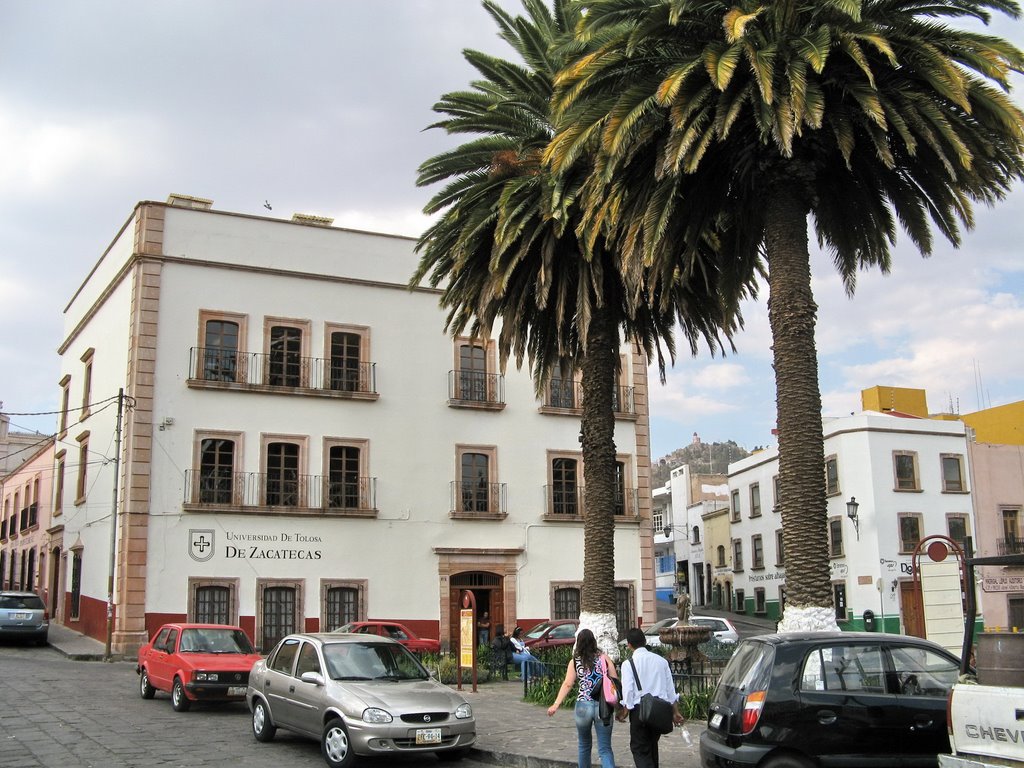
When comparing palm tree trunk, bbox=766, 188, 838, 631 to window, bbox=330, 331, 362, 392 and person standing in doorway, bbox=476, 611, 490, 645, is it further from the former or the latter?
person standing in doorway, bbox=476, 611, 490, 645

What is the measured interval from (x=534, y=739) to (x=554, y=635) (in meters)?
13.7

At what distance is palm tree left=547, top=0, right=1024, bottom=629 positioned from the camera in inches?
539

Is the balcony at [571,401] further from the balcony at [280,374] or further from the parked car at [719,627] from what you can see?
the parked car at [719,627]

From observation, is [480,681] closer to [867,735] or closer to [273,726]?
[273,726]

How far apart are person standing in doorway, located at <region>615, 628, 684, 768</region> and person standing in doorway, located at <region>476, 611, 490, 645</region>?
22.8 meters

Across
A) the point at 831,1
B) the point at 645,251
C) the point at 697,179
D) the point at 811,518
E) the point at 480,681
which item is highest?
the point at 831,1

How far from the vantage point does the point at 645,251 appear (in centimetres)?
1530

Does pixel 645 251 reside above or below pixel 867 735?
above

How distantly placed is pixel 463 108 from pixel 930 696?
14.1m

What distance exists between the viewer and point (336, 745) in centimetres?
1236

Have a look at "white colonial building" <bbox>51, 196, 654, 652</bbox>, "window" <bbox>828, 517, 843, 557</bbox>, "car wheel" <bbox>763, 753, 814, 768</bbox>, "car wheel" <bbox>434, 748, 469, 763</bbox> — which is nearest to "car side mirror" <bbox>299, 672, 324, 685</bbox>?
"car wheel" <bbox>434, 748, 469, 763</bbox>

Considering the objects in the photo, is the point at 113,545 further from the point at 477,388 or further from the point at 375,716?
the point at 375,716

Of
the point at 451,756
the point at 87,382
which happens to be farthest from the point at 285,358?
the point at 451,756

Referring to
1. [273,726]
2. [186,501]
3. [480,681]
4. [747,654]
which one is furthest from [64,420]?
[747,654]
